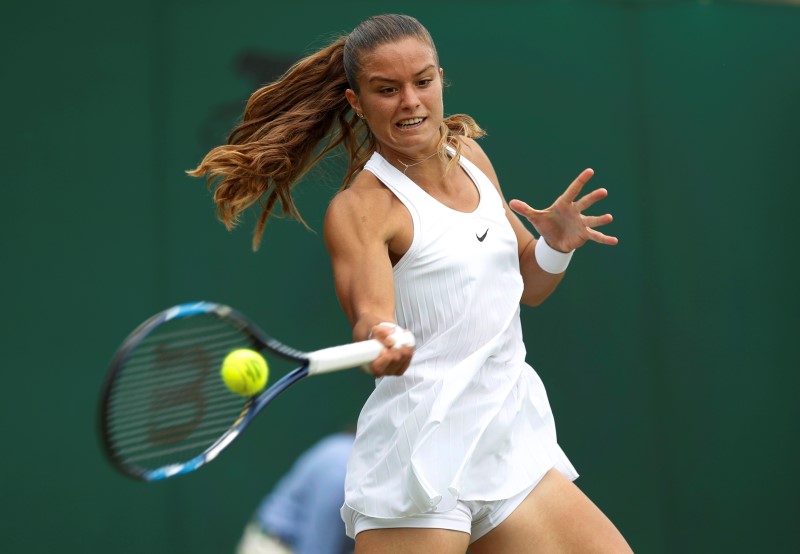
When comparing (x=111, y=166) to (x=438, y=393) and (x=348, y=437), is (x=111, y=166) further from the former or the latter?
(x=438, y=393)

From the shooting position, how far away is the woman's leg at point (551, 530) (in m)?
2.50

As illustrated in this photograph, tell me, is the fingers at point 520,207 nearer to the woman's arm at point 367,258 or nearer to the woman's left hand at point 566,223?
the woman's left hand at point 566,223

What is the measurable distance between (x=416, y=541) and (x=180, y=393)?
0.52 metres

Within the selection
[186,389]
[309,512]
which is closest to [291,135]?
[186,389]

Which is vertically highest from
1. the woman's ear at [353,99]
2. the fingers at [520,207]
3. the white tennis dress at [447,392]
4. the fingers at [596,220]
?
the woman's ear at [353,99]

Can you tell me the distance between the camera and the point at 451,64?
4203mm

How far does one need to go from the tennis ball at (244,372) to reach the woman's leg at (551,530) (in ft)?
1.97

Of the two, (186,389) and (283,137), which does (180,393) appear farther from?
(283,137)

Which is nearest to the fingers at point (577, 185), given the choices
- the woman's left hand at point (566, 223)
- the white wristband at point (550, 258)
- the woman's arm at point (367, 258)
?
the woman's left hand at point (566, 223)

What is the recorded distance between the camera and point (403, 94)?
2.55 m

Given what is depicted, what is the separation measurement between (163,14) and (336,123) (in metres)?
1.13

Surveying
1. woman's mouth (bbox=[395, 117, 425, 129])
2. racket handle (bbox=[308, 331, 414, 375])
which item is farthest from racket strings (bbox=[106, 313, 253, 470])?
woman's mouth (bbox=[395, 117, 425, 129])

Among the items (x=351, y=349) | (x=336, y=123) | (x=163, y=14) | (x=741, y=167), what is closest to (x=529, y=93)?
(x=741, y=167)

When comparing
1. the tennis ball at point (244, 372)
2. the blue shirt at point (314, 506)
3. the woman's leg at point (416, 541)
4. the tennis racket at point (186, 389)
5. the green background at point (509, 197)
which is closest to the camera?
the tennis racket at point (186, 389)
